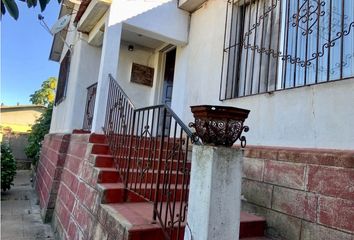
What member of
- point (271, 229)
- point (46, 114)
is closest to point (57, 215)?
point (271, 229)

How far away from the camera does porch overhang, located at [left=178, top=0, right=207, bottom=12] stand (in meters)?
5.75

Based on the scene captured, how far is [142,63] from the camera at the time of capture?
745cm

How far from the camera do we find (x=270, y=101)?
12.2 ft

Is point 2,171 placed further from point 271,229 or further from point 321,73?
point 321,73

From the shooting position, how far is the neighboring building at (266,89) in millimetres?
Answer: 2777

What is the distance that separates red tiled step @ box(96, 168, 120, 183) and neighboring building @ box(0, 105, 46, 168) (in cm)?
1403

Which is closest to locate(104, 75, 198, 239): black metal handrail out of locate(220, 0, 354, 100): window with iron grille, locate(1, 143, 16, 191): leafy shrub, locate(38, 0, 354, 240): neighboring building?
locate(38, 0, 354, 240): neighboring building

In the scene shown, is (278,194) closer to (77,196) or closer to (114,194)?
(114,194)

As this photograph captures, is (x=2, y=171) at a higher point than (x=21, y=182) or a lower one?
higher

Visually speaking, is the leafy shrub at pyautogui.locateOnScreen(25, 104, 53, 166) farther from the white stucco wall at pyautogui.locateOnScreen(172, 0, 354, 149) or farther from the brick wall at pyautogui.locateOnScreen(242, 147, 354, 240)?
the brick wall at pyautogui.locateOnScreen(242, 147, 354, 240)

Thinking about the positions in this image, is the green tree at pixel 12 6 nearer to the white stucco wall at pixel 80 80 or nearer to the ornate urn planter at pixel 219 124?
the ornate urn planter at pixel 219 124

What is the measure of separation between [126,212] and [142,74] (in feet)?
15.5

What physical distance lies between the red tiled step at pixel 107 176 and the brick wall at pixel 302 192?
1.66 metres

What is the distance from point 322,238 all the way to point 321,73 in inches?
66.0
